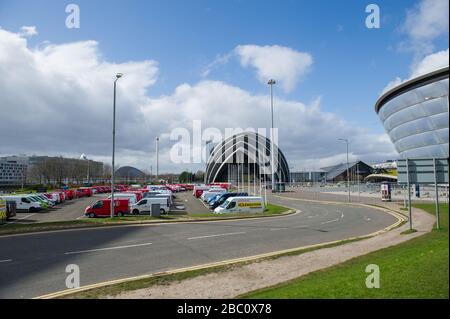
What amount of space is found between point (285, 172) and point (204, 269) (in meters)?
127

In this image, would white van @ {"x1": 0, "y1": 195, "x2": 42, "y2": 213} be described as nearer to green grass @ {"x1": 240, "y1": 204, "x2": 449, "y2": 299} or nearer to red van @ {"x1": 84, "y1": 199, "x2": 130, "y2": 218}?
red van @ {"x1": 84, "y1": 199, "x2": 130, "y2": 218}

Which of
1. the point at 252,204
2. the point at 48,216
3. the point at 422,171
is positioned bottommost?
the point at 48,216

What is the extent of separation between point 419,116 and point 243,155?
68.5 metres

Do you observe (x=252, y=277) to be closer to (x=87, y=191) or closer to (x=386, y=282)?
(x=386, y=282)

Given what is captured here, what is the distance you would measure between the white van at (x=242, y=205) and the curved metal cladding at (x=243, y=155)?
90.8 metres

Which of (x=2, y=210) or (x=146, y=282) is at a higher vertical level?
(x=2, y=210)

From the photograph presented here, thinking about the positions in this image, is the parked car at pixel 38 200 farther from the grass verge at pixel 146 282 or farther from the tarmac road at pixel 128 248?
the grass verge at pixel 146 282

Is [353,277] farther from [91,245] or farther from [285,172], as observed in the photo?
[285,172]

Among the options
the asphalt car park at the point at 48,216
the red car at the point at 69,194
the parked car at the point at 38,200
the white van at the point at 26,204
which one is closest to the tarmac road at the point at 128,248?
the asphalt car park at the point at 48,216

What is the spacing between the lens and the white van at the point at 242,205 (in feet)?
103

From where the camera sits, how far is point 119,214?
31.1 meters

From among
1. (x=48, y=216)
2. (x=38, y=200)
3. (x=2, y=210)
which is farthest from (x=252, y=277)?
(x=38, y=200)

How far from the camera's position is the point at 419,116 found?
72312 mm
